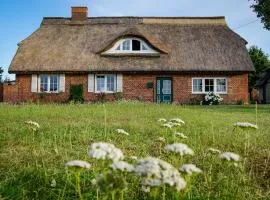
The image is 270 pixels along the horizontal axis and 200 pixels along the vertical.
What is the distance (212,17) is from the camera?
1437 inches

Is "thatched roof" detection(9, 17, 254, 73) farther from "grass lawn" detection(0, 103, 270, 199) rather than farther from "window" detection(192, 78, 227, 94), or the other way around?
"grass lawn" detection(0, 103, 270, 199)

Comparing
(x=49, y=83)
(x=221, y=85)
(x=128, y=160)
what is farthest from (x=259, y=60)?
(x=128, y=160)

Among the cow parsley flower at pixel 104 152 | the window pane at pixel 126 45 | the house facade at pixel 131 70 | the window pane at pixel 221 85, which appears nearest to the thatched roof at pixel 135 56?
the house facade at pixel 131 70

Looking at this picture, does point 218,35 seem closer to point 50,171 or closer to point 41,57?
point 41,57

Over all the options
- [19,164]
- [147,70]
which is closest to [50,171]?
[19,164]

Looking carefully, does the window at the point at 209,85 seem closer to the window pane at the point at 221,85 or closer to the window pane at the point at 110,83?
the window pane at the point at 221,85

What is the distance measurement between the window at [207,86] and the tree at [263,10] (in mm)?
5135

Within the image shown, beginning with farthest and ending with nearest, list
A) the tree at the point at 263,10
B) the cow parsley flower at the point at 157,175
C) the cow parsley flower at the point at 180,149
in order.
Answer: the tree at the point at 263,10, the cow parsley flower at the point at 180,149, the cow parsley flower at the point at 157,175

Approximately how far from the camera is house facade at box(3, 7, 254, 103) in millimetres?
30938

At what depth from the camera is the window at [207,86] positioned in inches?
1228

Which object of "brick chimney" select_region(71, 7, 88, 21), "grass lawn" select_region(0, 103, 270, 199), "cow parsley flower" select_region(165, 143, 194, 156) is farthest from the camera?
"brick chimney" select_region(71, 7, 88, 21)

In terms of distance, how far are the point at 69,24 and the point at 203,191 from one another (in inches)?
1291

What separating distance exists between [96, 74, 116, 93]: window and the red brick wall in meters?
0.51

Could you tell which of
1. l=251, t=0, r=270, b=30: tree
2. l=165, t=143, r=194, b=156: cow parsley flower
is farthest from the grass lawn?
l=251, t=0, r=270, b=30: tree
